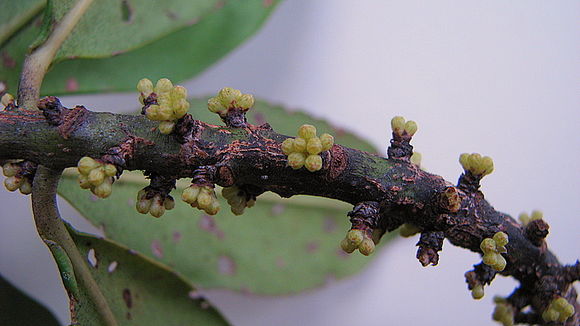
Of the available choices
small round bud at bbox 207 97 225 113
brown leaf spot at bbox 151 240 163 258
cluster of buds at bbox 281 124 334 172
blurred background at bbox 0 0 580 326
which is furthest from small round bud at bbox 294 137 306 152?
blurred background at bbox 0 0 580 326

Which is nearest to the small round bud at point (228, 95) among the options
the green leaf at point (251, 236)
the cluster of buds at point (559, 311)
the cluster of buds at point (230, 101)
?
Result: the cluster of buds at point (230, 101)

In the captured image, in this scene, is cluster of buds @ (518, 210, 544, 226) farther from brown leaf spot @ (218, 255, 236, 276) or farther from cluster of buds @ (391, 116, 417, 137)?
brown leaf spot @ (218, 255, 236, 276)

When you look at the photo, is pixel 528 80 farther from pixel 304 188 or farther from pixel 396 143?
pixel 304 188

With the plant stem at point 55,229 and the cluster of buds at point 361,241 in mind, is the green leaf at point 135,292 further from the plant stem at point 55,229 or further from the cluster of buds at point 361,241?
the cluster of buds at point 361,241

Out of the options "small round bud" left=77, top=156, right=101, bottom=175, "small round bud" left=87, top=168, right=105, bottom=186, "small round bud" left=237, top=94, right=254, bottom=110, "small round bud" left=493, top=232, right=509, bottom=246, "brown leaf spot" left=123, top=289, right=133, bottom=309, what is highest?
"small round bud" left=237, top=94, right=254, bottom=110

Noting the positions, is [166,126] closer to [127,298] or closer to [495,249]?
[127,298]

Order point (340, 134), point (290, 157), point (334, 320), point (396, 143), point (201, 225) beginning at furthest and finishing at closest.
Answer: point (334, 320) → point (340, 134) → point (201, 225) → point (396, 143) → point (290, 157)

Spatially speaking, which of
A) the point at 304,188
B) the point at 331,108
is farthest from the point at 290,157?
the point at 331,108
